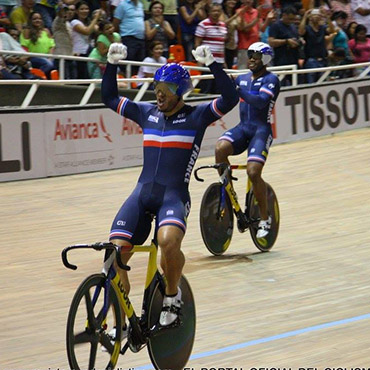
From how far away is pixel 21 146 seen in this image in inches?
483

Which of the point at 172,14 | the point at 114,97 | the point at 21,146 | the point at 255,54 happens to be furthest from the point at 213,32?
the point at 114,97

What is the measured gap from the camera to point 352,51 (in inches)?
706

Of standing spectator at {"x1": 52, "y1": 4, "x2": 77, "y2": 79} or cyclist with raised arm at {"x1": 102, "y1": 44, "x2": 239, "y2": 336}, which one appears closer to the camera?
cyclist with raised arm at {"x1": 102, "y1": 44, "x2": 239, "y2": 336}

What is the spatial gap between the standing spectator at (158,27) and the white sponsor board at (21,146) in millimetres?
3130

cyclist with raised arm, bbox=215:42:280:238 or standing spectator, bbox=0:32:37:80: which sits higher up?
standing spectator, bbox=0:32:37:80

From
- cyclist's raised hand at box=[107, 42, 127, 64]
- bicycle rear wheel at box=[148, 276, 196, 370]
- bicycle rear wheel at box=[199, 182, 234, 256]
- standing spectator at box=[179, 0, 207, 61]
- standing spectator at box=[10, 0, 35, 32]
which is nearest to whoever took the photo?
bicycle rear wheel at box=[148, 276, 196, 370]

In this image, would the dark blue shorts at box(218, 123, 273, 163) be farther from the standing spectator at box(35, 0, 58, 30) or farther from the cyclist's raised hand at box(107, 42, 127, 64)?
the standing spectator at box(35, 0, 58, 30)

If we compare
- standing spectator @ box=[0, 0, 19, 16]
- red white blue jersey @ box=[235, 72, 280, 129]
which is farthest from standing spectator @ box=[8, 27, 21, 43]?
red white blue jersey @ box=[235, 72, 280, 129]

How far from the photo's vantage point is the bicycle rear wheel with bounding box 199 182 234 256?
29.1 ft

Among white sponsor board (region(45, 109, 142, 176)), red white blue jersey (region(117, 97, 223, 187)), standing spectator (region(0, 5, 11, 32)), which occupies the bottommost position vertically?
white sponsor board (region(45, 109, 142, 176))

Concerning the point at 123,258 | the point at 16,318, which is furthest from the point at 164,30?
the point at 123,258

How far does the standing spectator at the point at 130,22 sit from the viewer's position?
47.8 ft

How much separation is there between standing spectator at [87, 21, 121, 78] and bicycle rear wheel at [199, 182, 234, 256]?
5498 mm

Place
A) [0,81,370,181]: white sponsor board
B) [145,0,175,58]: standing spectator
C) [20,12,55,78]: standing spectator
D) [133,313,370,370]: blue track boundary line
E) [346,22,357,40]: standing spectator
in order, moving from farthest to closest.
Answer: [346,22,357,40]: standing spectator → [145,0,175,58]: standing spectator → [20,12,55,78]: standing spectator → [0,81,370,181]: white sponsor board → [133,313,370,370]: blue track boundary line
